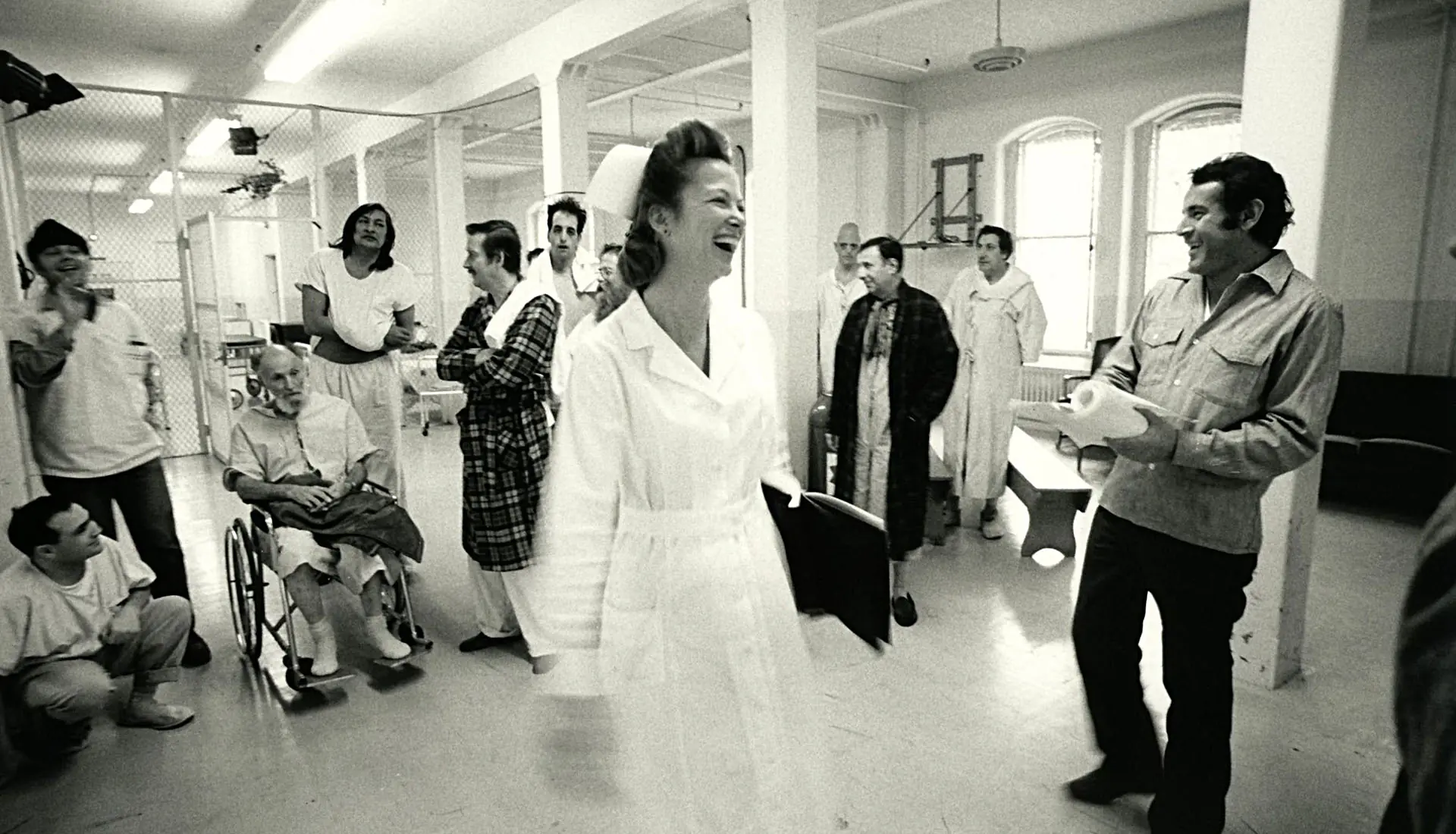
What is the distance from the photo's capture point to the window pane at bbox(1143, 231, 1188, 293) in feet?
28.1

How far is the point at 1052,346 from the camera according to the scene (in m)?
9.80

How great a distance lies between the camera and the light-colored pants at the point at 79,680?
277 centimetres

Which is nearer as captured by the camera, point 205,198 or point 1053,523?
point 1053,523

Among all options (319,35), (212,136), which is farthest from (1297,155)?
(212,136)

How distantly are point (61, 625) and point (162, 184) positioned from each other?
15.5 metres

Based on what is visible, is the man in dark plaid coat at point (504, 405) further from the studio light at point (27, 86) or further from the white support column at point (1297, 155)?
the white support column at point (1297, 155)

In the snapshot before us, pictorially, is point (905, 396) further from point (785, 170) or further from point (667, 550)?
point (667, 550)

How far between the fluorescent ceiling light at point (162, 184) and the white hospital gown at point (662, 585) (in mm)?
15667

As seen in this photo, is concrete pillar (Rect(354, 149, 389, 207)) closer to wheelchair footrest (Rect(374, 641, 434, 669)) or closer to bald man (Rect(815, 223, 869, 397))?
bald man (Rect(815, 223, 869, 397))

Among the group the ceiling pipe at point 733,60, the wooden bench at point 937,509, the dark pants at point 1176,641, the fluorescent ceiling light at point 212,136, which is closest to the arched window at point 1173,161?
Answer: the ceiling pipe at point 733,60

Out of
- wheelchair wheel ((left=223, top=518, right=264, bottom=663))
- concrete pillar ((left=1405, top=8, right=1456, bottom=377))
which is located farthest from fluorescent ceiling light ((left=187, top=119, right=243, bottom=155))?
concrete pillar ((left=1405, top=8, right=1456, bottom=377))

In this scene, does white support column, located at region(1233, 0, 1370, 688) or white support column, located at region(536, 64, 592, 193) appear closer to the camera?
white support column, located at region(1233, 0, 1370, 688)

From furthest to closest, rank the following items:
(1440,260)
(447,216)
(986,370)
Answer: (447,216)
(1440,260)
(986,370)

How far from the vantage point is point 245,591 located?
3709 millimetres
